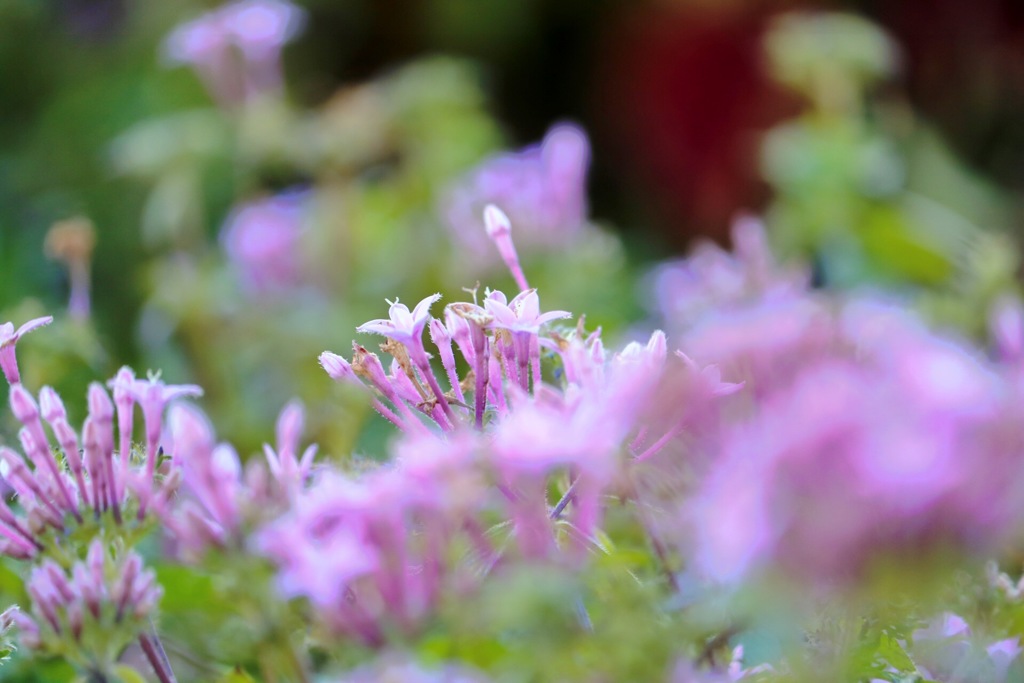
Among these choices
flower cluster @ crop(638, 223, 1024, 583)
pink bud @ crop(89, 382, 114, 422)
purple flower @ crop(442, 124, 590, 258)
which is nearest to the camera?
flower cluster @ crop(638, 223, 1024, 583)

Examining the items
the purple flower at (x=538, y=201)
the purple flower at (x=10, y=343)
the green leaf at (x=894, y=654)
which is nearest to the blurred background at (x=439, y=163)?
the purple flower at (x=538, y=201)

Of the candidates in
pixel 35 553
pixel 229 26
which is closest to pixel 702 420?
pixel 35 553

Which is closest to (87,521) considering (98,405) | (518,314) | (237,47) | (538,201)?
(98,405)

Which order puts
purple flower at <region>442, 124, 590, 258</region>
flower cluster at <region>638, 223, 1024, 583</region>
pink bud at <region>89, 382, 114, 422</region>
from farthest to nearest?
purple flower at <region>442, 124, 590, 258</region> → pink bud at <region>89, 382, 114, 422</region> → flower cluster at <region>638, 223, 1024, 583</region>

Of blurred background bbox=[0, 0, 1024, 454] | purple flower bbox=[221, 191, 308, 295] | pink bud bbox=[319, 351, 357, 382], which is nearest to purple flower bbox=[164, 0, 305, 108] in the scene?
blurred background bbox=[0, 0, 1024, 454]

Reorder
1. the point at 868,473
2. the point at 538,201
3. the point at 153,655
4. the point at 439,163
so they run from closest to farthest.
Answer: the point at 868,473, the point at 153,655, the point at 538,201, the point at 439,163

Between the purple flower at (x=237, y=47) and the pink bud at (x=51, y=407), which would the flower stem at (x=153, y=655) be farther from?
the purple flower at (x=237, y=47)

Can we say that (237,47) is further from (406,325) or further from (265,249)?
(406,325)

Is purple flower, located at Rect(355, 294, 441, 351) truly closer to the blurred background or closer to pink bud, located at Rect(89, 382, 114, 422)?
pink bud, located at Rect(89, 382, 114, 422)

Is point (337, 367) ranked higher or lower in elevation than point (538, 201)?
higher
